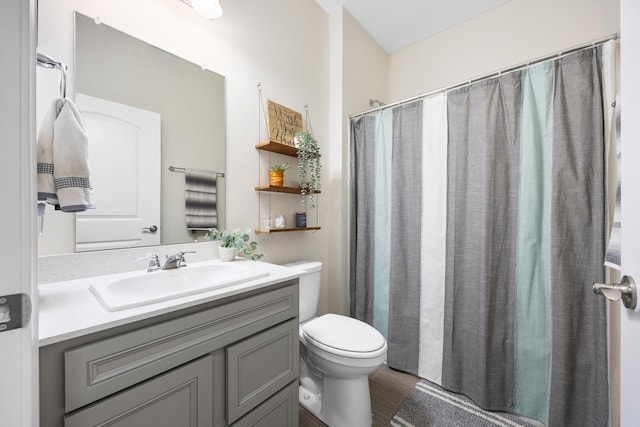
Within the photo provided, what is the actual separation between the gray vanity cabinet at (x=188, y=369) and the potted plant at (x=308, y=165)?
2.90 ft

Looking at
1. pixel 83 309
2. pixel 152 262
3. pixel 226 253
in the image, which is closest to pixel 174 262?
pixel 152 262

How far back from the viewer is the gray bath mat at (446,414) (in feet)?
4.66

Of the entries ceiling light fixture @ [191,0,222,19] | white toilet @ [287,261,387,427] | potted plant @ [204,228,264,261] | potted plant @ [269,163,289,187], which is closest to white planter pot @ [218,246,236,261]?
potted plant @ [204,228,264,261]

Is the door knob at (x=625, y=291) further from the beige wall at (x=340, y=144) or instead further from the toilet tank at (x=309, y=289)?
the beige wall at (x=340, y=144)

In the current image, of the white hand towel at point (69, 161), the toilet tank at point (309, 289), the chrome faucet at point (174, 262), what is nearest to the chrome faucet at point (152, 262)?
the chrome faucet at point (174, 262)

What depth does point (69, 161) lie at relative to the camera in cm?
81

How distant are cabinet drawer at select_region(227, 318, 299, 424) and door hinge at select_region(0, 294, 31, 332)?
1.90ft

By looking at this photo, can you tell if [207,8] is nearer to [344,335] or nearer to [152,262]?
[152,262]

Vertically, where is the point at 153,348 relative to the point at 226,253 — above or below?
below

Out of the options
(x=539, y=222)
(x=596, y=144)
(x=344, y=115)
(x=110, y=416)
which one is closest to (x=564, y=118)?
(x=596, y=144)

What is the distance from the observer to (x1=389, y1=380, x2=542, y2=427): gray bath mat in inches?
55.9

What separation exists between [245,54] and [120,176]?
1036 mm

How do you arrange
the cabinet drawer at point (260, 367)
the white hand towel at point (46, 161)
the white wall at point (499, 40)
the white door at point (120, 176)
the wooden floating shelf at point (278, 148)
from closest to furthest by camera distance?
the white hand towel at point (46, 161)
the cabinet drawer at point (260, 367)
the white door at point (120, 176)
the wooden floating shelf at point (278, 148)
the white wall at point (499, 40)

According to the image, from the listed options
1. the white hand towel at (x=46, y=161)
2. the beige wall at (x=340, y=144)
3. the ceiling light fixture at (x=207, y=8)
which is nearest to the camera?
the white hand towel at (x=46, y=161)
